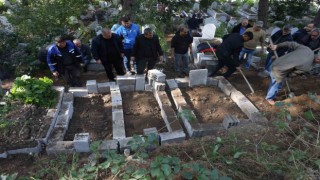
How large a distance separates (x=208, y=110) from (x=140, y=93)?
1.62 m

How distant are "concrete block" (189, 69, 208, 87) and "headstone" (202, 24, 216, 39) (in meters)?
2.94

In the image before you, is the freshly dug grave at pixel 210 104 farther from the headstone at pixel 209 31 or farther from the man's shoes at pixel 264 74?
the headstone at pixel 209 31

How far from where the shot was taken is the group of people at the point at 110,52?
18.2 feet

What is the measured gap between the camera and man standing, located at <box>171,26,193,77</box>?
6.43 metres

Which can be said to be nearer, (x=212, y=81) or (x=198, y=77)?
(x=198, y=77)

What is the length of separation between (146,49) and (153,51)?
19cm

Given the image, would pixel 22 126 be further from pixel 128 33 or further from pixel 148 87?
pixel 128 33

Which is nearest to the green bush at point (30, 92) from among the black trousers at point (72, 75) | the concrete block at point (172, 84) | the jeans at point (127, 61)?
the black trousers at point (72, 75)

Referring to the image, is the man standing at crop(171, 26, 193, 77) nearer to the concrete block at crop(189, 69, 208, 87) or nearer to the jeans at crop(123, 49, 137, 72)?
the concrete block at crop(189, 69, 208, 87)

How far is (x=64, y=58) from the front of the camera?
558 cm

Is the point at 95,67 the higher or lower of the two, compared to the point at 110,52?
lower

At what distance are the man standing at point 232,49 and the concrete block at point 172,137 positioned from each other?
2.72 meters

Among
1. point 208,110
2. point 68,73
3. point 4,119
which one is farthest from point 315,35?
point 4,119

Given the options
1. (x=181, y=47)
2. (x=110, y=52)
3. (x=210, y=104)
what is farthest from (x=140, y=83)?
(x=210, y=104)
